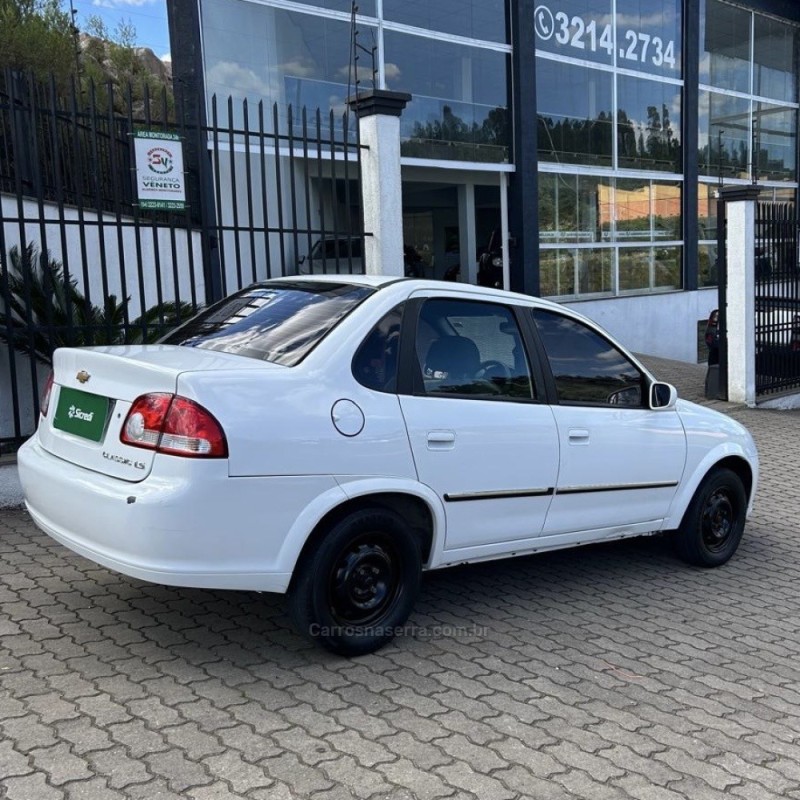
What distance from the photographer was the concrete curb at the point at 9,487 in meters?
6.11

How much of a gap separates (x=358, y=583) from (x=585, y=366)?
6.02 feet

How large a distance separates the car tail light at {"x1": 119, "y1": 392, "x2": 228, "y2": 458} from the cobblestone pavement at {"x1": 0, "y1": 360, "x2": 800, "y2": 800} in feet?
3.26

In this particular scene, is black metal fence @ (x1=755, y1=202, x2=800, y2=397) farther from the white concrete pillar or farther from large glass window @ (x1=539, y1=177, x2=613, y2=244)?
the white concrete pillar

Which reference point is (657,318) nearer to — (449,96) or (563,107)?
(563,107)

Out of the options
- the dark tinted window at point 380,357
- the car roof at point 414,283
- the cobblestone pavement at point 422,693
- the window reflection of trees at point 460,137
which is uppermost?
the window reflection of trees at point 460,137

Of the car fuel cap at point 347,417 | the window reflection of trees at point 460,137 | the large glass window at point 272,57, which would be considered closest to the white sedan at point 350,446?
the car fuel cap at point 347,417

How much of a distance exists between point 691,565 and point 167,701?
11.3ft

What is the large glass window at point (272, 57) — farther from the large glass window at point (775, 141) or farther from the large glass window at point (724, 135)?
the large glass window at point (775, 141)

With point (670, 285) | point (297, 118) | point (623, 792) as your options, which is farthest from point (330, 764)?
point (670, 285)

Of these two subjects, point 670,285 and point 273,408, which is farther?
point 670,285

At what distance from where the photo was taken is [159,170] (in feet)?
22.3

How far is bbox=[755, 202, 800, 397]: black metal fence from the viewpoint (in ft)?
37.4

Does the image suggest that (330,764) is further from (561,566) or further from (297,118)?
(297,118)

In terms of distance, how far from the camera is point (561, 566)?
5371 millimetres
